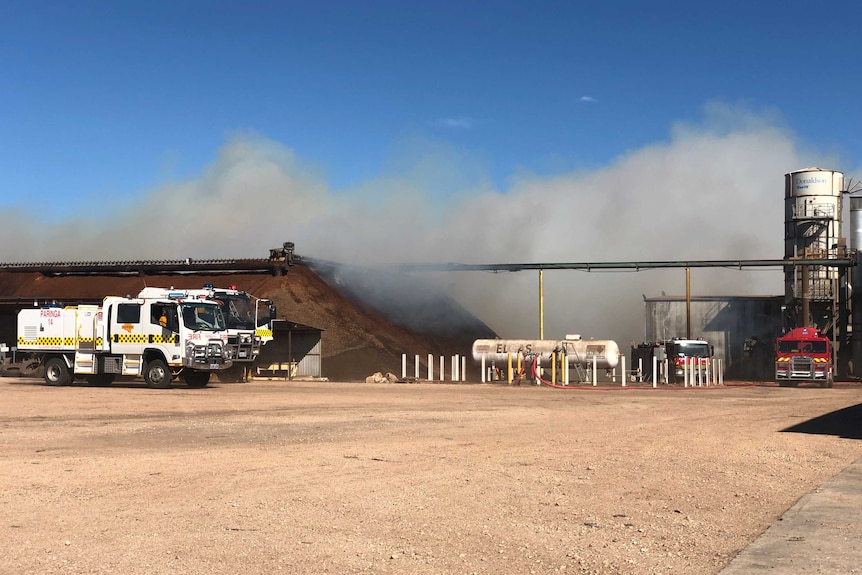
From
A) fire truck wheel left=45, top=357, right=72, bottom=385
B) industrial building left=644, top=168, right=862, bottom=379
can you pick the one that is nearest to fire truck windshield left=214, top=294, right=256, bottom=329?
fire truck wheel left=45, top=357, right=72, bottom=385

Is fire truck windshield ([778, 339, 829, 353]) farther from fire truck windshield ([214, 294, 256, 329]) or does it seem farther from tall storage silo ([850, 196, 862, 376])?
fire truck windshield ([214, 294, 256, 329])

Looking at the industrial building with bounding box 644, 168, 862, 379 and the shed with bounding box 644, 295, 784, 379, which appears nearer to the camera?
the industrial building with bounding box 644, 168, 862, 379

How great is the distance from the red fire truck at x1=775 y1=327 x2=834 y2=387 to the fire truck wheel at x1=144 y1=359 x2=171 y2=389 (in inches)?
1098

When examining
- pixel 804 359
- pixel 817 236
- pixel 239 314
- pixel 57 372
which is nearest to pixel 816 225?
pixel 817 236

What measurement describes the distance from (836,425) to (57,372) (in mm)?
26288

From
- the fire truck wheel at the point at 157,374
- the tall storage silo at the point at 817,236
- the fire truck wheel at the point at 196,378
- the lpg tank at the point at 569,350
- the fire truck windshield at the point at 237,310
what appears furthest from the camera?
the tall storage silo at the point at 817,236

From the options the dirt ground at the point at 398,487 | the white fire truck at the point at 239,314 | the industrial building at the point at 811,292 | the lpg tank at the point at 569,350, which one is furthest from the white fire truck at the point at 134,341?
the industrial building at the point at 811,292

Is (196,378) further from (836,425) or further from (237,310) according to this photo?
(836,425)

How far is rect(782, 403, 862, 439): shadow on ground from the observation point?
18112 millimetres

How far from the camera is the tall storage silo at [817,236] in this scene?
166 ft

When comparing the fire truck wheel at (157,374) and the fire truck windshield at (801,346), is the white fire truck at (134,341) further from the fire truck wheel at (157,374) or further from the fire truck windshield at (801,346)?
the fire truck windshield at (801,346)

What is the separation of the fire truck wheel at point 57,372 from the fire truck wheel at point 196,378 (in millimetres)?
4362

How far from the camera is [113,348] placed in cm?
3089

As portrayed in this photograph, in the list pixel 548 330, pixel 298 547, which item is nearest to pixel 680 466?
pixel 298 547
